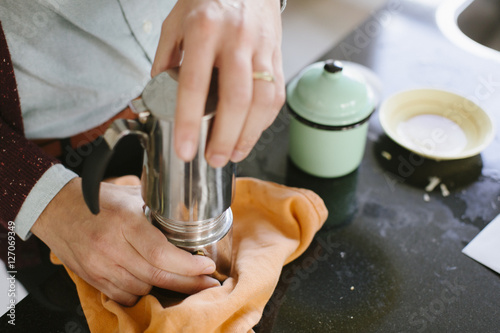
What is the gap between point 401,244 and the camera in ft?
2.55

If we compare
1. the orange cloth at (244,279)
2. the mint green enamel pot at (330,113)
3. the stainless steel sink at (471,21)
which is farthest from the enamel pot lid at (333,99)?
the stainless steel sink at (471,21)

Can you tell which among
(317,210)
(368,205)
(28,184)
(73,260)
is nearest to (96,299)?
(73,260)

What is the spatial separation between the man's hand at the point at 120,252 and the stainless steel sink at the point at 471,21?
0.92 meters

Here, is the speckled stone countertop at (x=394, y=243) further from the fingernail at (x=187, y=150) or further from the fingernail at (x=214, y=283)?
the fingernail at (x=187, y=150)

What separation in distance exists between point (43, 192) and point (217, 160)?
30 centimetres

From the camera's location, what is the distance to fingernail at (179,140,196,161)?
1.61ft

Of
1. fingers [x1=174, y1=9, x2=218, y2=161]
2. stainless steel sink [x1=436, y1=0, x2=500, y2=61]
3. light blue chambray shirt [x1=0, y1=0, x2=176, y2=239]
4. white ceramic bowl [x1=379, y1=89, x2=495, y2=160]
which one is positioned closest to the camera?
fingers [x1=174, y1=9, x2=218, y2=161]

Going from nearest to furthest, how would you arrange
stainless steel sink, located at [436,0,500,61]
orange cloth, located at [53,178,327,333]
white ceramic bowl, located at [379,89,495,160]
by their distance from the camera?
orange cloth, located at [53,178,327,333] < white ceramic bowl, located at [379,89,495,160] < stainless steel sink, located at [436,0,500,61]

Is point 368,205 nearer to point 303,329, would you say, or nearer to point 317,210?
point 317,210

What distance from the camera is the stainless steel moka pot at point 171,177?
51cm

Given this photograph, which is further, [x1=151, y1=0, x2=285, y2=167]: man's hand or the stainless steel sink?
the stainless steel sink

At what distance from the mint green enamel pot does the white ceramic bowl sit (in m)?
0.12

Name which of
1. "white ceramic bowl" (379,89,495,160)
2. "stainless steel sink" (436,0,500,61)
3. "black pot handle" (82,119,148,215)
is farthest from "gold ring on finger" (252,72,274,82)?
"stainless steel sink" (436,0,500,61)

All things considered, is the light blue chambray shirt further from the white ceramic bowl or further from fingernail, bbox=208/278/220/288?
the white ceramic bowl
